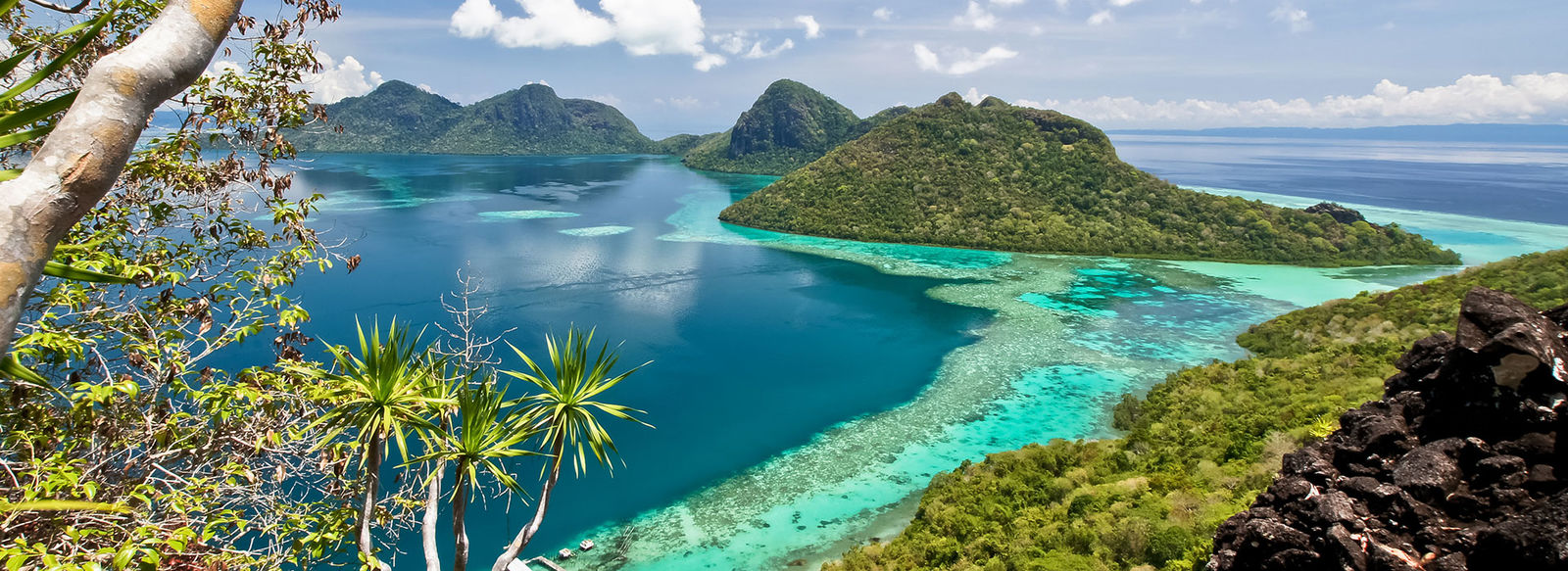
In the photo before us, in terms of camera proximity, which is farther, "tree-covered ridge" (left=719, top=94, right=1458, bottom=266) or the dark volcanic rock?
the dark volcanic rock

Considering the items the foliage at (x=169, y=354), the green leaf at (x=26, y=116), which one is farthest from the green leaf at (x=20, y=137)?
the foliage at (x=169, y=354)

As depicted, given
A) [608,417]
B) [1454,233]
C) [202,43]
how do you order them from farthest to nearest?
[1454,233], [608,417], [202,43]

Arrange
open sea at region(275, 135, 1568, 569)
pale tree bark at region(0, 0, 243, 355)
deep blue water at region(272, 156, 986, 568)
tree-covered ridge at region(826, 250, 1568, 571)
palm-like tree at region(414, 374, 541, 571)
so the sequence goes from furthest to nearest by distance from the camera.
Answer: deep blue water at region(272, 156, 986, 568)
open sea at region(275, 135, 1568, 569)
tree-covered ridge at region(826, 250, 1568, 571)
palm-like tree at region(414, 374, 541, 571)
pale tree bark at region(0, 0, 243, 355)

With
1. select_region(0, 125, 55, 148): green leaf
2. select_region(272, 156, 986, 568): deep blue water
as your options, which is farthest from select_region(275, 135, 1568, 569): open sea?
select_region(0, 125, 55, 148): green leaf

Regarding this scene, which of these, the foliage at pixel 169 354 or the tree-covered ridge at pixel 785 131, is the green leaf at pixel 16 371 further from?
the tree-covered ridge at pixel 785 131

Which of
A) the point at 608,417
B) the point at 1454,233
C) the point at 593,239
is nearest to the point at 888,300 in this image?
the point at 608,417

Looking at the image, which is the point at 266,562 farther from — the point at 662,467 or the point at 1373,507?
the point at 662,467

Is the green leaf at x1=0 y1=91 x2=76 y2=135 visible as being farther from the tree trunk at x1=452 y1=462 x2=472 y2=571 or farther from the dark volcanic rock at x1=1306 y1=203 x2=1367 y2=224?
the dark volcanic rock at x1=1306 y1=203 x2=1367 y2=224
